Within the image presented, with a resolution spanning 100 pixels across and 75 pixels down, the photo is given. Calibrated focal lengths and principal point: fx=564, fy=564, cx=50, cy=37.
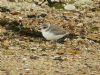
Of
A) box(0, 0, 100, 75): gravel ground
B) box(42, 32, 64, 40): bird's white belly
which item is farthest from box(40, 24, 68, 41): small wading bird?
box(0, 0, 100, 75): gravel ground

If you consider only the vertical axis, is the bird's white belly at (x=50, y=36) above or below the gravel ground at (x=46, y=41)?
above

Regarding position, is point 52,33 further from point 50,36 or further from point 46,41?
point 46,41

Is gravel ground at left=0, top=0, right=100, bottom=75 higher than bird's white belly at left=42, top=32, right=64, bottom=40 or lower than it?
lower

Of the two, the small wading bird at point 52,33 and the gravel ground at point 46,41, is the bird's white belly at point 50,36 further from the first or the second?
the gravel ground at point 46,41

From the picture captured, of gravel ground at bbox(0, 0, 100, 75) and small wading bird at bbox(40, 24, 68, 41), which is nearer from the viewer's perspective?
gravel ground at bbox(0, 0, 100, 75)

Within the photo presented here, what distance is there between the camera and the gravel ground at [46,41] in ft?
32.7

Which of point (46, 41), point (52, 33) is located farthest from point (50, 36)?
point (46, 41)

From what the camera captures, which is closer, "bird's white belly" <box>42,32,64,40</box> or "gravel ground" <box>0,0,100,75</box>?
"gravel ground" <box>0,0,100,75</box>

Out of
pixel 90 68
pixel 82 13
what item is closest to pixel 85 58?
pixel 90 68

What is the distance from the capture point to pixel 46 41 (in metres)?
11.8

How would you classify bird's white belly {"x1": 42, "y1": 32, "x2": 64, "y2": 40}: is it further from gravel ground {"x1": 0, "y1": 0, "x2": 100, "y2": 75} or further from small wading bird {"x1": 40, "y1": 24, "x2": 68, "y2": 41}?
gravel ground {"x1": 0, "y1": 0, "x2": 100, "y2": 75}

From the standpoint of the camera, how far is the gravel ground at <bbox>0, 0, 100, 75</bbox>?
9977 mm

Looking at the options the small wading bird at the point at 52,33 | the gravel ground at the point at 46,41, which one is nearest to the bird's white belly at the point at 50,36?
the small wading bird at the point at 52,33

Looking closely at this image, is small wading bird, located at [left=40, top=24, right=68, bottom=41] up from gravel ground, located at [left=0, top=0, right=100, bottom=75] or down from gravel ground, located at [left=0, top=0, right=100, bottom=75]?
up
